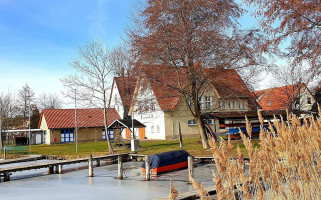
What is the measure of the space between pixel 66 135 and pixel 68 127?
1493 millimetres

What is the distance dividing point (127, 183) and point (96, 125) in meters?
32.1

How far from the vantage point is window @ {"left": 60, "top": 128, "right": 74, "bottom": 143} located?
146 ft

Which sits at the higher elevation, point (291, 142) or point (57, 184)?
point (291, 142)

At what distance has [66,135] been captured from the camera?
44.9 metres

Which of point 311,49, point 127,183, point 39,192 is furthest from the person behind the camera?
point 127,183

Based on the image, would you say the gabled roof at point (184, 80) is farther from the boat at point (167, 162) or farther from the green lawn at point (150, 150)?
the boat at point (167, 162)

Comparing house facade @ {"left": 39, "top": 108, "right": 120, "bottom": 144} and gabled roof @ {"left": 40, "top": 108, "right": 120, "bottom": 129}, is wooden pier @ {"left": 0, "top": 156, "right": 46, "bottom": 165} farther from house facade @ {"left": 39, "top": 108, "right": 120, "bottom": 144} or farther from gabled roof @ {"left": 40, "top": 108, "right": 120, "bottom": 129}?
gabled roof @ {"left": 40, "top": 108, "right": 120, "bottom": 129}

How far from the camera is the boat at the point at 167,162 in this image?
52.9ft

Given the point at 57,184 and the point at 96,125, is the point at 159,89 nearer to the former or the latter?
the point at 57,184

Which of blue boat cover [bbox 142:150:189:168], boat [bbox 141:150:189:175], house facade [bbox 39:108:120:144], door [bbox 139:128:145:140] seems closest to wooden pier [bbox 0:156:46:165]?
boat [bbox 141:150:189:175]

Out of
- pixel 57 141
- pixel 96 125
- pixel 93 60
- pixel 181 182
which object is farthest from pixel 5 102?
pixel 181 182

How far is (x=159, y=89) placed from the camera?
2206cm

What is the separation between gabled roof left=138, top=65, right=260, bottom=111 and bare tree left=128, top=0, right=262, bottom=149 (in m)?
0.07

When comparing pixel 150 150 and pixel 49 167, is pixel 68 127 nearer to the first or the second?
pixel 150 150
